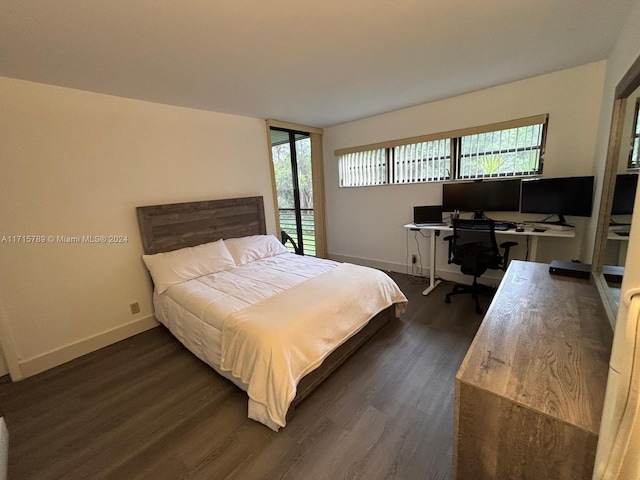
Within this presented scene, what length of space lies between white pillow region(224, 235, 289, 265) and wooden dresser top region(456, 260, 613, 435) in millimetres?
2568

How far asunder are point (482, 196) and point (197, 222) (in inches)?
133

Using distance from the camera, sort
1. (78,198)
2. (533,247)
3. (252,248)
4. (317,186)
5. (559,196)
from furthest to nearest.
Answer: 1. (317,186)
2. (252,248)
3. (533,247)
4. (559,196)
5. (78,198)

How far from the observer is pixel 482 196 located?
10.2 ft

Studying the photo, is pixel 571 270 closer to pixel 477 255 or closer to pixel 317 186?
pixel 477 255

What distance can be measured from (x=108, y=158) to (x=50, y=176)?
1.49 feet

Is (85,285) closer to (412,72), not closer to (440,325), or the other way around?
(440,325)

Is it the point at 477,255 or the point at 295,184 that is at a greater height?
the point at 295,184

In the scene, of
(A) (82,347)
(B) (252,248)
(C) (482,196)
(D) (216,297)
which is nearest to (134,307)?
(A) (82,347)

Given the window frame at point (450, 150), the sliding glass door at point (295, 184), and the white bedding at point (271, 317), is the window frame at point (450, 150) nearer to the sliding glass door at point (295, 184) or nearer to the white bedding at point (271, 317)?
the sliding glass door at point (295, 184)

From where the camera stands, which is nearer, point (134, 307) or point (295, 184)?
point (134, 307)

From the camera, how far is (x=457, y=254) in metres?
2.96

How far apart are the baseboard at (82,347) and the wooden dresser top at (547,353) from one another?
10.0ft

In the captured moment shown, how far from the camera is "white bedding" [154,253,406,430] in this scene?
1603 mm

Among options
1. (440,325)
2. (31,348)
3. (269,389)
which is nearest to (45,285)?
(31,348)
